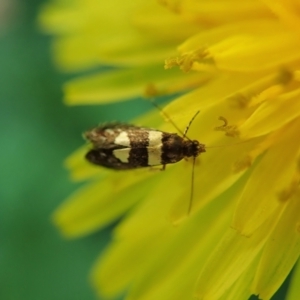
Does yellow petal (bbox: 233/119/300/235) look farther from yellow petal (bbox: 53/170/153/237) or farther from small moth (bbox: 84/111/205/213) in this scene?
yellow petal (bbox: 53/170/153/237)

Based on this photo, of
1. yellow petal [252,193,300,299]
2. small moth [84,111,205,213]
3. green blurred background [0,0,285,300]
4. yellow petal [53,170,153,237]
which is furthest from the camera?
green blurred background [0,0,285,300]

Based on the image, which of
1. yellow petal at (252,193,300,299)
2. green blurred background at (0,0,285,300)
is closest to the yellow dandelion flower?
yellow petal at (252,193,300,299)

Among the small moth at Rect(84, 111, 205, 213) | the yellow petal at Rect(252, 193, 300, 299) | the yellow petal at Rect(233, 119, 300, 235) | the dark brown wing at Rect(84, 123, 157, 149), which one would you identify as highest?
the dark brown wing at Rect(84, 123, 157, 149)

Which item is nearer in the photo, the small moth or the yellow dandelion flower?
the yellow dandelion flower

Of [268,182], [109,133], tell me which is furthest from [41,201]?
[268,182]

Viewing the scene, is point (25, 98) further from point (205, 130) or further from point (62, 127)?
point (205, 130)

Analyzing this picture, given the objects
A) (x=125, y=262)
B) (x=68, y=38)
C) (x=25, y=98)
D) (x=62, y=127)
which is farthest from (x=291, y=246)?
(x=25, y=98)

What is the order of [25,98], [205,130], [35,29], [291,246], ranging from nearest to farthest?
1. [291,246]
2. [205,130]
3. [25,98]
4. [35,29]
